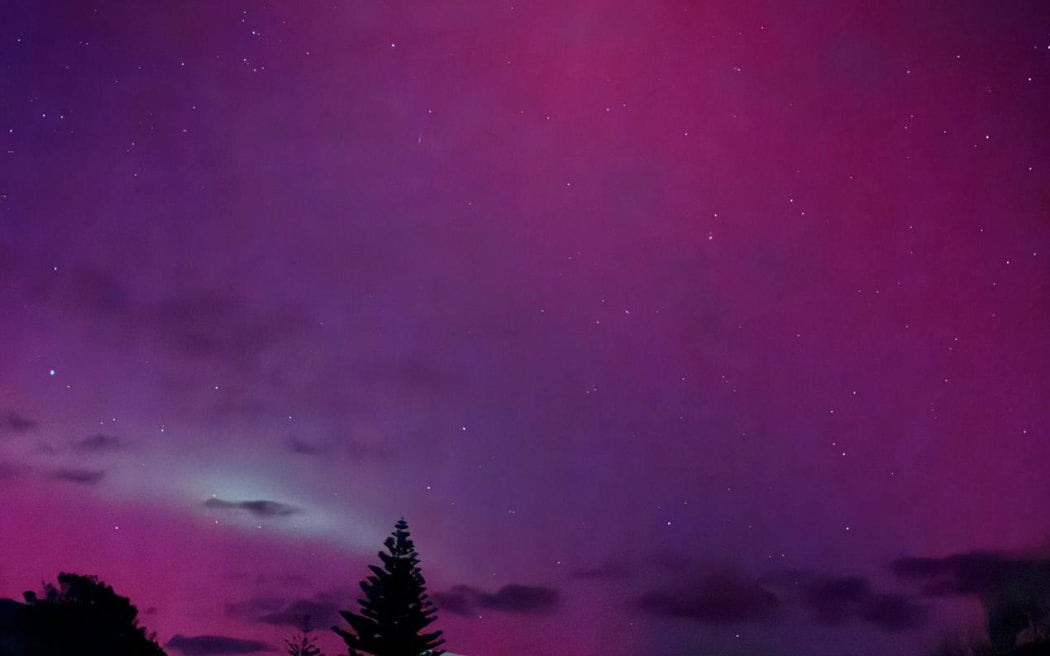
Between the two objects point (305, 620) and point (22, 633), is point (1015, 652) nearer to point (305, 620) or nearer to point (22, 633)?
point (305, 620)

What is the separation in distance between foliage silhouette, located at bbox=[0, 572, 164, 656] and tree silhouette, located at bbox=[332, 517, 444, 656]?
25.0 ft

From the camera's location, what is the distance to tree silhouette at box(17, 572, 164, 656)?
32625 millimetres

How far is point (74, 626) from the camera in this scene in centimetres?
3347

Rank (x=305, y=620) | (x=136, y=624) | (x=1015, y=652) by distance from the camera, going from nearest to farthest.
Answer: (x=136, y=624)
(x=305, y=620)
(x=1015, y=652)

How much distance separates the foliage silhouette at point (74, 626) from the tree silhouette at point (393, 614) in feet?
25.0

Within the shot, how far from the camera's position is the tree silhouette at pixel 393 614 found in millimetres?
37000

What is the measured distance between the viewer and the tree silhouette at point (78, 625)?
32.6 meters

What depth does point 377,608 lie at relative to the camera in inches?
1484

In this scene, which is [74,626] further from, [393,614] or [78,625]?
[393,614]

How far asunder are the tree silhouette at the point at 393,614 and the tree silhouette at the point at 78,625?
7594 mm

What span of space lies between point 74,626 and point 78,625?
0.15m

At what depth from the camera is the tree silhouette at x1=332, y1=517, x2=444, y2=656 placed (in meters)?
37.0

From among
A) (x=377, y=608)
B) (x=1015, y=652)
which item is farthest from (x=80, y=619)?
(x=1015, y=652)

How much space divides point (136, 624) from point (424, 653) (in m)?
11.4
